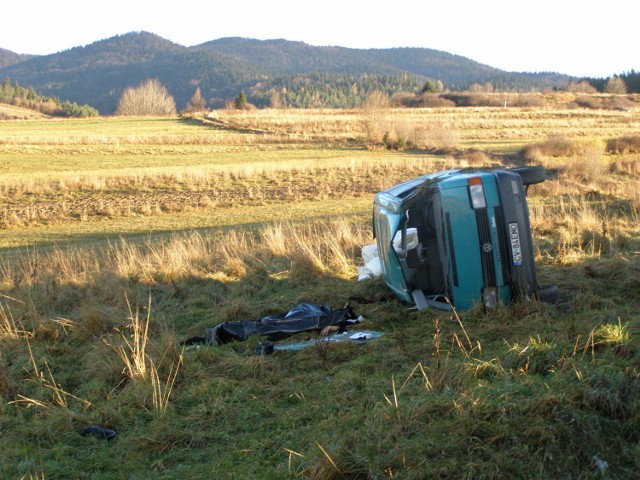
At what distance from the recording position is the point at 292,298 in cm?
909

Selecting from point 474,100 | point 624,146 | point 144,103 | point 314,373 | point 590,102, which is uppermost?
point 144,103

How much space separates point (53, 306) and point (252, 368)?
505 cm

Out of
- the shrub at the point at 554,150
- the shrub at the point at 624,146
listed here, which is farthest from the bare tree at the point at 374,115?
the shrub at the point at 624,146

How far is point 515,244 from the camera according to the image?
6848mm

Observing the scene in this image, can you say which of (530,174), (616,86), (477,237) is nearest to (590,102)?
(616,86)

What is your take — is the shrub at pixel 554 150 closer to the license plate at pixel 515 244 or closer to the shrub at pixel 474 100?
the license plate at pixel 515 244

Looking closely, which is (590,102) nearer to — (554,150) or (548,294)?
(554,150)

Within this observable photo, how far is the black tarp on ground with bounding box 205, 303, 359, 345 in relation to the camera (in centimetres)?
711

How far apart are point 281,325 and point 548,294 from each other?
2.83m

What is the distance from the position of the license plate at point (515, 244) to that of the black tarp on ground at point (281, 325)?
1.79 m

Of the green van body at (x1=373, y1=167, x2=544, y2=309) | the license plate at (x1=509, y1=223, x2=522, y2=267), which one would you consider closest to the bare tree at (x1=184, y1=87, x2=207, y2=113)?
the green van body at (x1=373, y1=167, x2=544, y2=309)

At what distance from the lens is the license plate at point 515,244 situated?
6.82 metres

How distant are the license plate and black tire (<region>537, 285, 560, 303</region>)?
478mm

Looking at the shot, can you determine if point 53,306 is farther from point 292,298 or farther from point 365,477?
point 365,477
